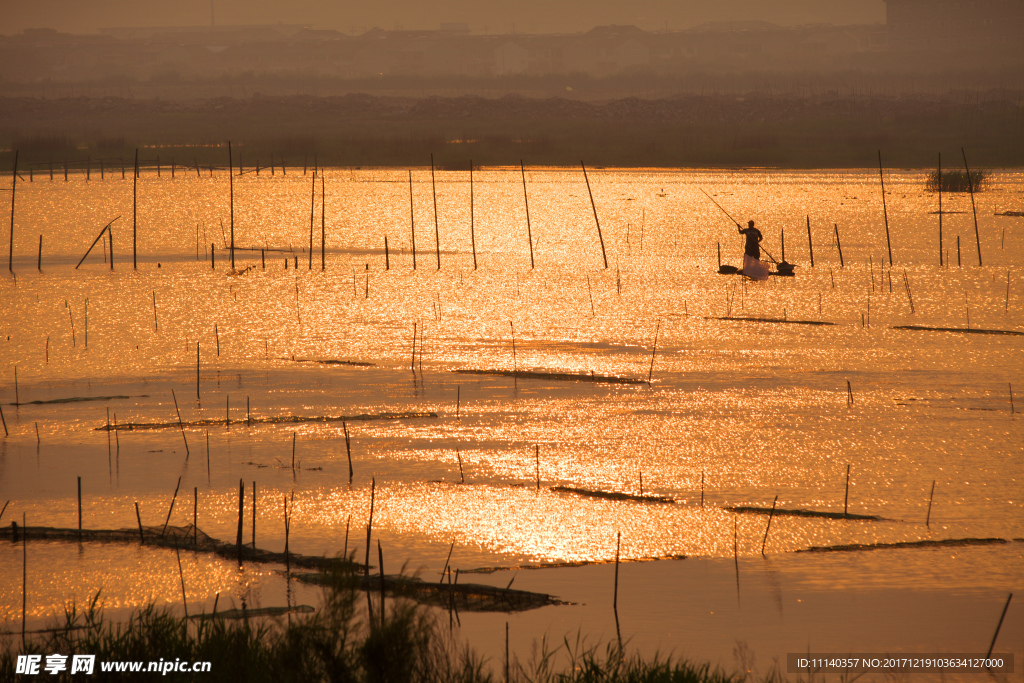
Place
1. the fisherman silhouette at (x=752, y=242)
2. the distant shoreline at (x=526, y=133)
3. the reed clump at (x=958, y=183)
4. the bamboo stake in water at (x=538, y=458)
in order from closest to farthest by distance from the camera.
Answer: the bamboo stake in water at (x=538, y=458) < the fisherman silhouette at (x=752, y=242) < the reed clump at (x=958, y=183) < the distant shoreline at (x=526, y=133)

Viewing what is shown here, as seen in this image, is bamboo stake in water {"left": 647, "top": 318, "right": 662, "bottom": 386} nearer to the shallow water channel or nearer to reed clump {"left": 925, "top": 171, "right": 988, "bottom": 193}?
the shallow water channel

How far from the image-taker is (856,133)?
3216 cm

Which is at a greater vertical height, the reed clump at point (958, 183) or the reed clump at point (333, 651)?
the reed clump at point (958, 183)

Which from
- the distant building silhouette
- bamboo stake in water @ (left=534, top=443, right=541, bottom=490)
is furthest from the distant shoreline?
the distant building silhouette

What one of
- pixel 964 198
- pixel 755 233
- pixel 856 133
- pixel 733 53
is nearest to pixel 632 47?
pixel 733 53

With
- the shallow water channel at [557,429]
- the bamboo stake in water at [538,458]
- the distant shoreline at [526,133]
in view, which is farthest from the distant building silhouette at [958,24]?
the bamboo stake in water at [538,458]

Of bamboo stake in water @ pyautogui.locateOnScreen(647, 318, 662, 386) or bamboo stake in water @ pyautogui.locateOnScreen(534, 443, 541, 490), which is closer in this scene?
bamboo stake in water @ pyautogui.locateOnScreen(534, 443, 541, 490)

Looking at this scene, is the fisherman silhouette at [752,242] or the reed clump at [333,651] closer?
the reed clump at [333,651]

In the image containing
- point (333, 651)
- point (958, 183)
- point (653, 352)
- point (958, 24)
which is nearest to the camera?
point (333, 651)

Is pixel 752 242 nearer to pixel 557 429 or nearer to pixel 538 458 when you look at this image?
pixel 557 429

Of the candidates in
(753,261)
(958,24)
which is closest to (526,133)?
(753,261)

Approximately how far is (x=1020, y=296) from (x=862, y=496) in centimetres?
775

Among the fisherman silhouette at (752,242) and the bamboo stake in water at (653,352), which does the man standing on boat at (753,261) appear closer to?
the fisherman silhouette at (752,242)

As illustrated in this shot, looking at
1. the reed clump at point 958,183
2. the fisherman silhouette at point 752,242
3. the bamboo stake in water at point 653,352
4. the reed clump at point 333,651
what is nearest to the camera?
the reed clump at point 333,651
